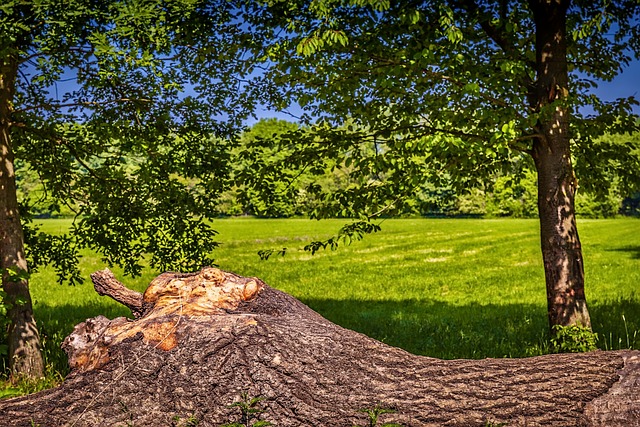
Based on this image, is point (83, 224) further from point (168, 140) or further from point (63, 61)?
point (63, 61)

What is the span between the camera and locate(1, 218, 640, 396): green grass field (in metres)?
A: 11.1

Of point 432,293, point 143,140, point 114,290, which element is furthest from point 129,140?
point 432,293

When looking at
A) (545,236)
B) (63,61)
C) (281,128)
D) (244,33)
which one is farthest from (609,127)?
(63,61)

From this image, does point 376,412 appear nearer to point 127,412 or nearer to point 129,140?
point 127,412

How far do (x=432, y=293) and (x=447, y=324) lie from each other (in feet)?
17.0

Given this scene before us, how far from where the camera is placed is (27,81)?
9992mm

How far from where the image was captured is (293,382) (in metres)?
5.15

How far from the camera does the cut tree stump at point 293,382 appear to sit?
4938 millimetres

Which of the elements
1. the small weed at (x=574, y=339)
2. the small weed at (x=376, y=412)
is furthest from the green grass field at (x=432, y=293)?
the small weed at (x=376, y=412)

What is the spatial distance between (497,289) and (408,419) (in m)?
14.4

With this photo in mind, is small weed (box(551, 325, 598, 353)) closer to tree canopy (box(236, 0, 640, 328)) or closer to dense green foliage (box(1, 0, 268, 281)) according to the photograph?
tree canopy (box(236, 0, 640, 328))

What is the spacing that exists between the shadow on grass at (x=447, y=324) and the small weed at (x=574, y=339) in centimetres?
27

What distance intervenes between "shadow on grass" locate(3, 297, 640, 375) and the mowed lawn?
0.08 feet

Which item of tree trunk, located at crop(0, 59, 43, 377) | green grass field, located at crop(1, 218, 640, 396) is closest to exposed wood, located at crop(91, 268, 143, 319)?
tree trunk, located at crop(0, 59, 43, 377)
